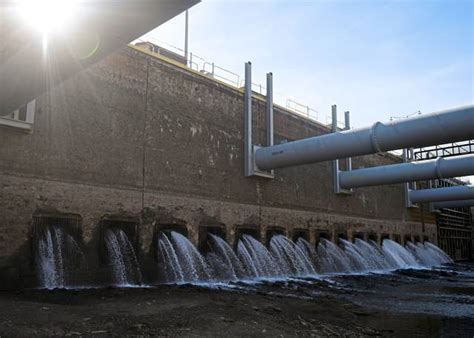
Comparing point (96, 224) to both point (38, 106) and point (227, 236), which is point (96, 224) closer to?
point (38, 106)

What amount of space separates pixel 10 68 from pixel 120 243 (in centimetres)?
527

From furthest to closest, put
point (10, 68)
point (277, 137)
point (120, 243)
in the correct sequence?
point (277, 137) → point (120, 243) → point (10, 68)

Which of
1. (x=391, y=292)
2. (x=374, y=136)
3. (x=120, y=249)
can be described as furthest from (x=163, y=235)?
(x=374, y=136)

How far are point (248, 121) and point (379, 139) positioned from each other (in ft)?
16.8

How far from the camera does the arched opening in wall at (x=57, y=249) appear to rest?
8562mm

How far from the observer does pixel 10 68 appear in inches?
233

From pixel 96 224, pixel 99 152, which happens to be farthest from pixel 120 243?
pixel 99 152

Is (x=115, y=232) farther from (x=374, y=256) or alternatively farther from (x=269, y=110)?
(x=374, y=256)

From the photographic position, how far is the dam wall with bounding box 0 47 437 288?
345 inches

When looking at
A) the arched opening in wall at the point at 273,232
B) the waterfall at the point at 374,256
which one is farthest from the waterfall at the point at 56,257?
the waterfall at the point at 374,256

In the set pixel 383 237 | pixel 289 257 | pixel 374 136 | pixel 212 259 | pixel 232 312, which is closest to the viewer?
pixel 232 312

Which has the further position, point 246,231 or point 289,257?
point 289,257

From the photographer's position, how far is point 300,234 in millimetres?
16156

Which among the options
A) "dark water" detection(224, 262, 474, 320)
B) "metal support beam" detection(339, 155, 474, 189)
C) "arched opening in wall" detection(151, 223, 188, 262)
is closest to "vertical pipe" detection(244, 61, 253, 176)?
"arched opening in wall" detection(151, 223, 188, 262)
